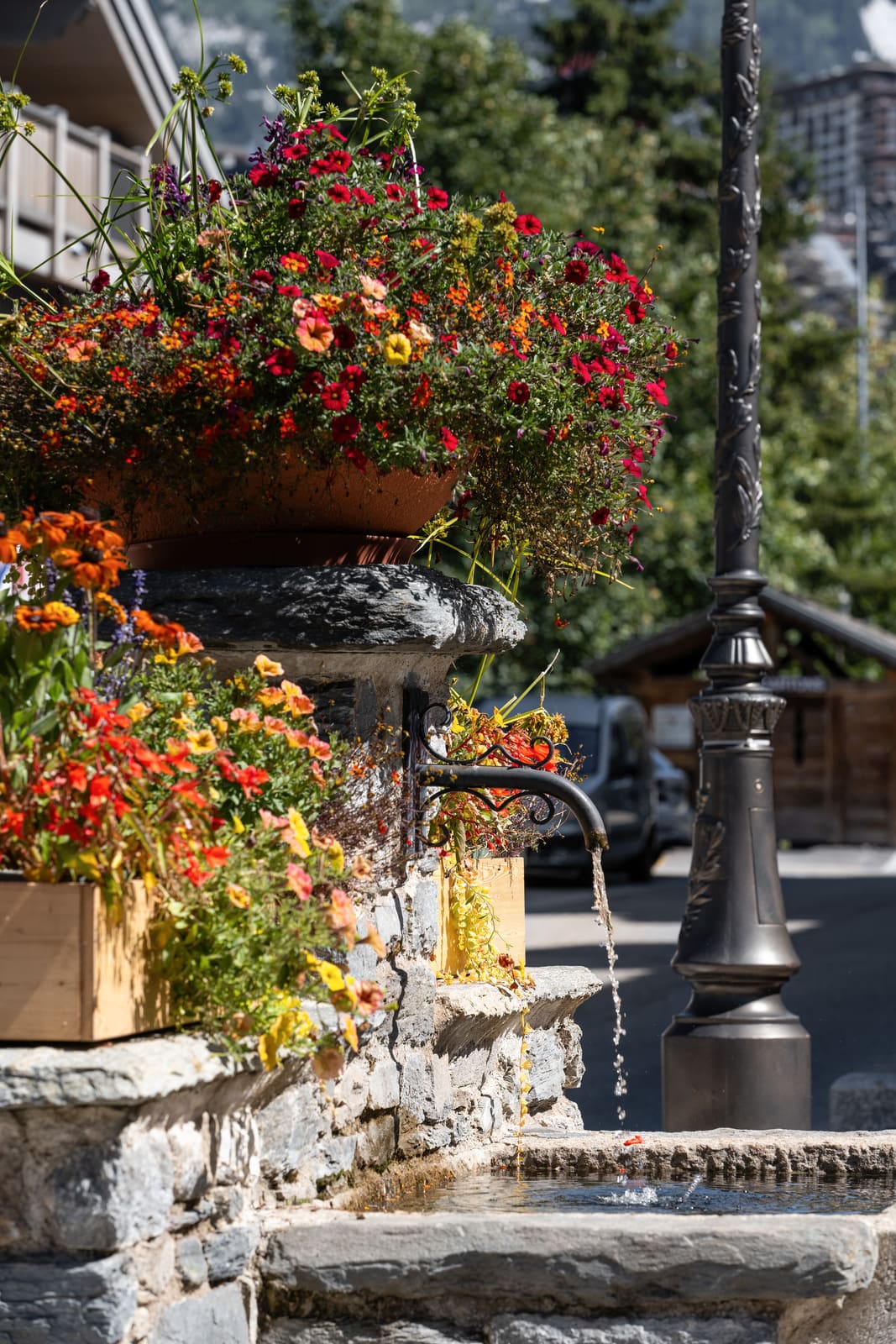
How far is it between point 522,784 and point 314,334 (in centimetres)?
106

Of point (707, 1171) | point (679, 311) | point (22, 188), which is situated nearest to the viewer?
point (707, 1171)

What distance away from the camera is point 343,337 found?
3.33 metres

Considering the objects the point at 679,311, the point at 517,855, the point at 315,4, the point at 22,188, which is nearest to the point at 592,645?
the point at 679,311

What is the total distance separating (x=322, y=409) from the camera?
3.37 m

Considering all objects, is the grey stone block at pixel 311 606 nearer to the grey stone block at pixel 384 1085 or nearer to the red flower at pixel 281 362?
the red flower at pixel 281 362

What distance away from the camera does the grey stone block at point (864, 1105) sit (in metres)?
6.89

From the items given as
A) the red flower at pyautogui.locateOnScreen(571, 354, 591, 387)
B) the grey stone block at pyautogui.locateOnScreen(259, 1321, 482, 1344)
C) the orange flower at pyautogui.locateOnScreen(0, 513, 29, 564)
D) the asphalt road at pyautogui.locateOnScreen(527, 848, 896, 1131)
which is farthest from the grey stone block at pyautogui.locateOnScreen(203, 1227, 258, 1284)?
the asphalt road at pyautogui.locateOnScreen(527, 848, 896, 1131)

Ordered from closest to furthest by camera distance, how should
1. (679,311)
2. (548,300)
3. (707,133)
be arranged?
1. (548,300)
2. (679,311)
3. (707,133)

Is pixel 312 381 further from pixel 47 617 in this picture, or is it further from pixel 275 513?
pixel 47 617

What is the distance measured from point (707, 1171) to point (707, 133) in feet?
137

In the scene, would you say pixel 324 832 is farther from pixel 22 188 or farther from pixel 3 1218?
pixel 22 188

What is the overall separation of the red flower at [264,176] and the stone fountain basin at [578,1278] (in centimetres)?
197

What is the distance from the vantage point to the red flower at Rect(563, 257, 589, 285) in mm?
3750

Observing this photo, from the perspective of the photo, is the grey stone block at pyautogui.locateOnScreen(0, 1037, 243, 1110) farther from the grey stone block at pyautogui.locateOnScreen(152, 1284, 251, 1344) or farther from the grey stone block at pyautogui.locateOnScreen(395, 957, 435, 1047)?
the grey stone block at pyautogui.locateOnScreen(395, 957, 435, 1047)
